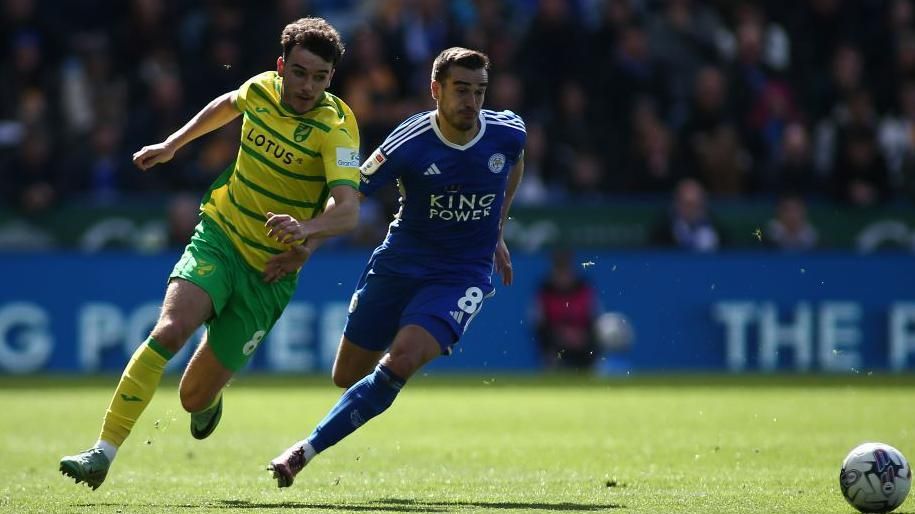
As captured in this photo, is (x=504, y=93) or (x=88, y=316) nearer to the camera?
(x=88, y=316)

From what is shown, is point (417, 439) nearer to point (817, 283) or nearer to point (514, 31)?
point (817, 283)

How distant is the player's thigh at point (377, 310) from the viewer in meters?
9.13

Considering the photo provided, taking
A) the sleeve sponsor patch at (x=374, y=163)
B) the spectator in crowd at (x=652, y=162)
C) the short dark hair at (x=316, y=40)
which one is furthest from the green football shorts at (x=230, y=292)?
the spectator in crowd at (x=652, y=162)

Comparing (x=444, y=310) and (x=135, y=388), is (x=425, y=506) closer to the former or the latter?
(x=444, y=310)

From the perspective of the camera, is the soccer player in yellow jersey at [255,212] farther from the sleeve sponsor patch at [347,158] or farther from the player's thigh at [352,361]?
the player's thigh at [352,361]

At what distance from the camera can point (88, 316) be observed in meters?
17.7

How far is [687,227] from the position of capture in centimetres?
1833

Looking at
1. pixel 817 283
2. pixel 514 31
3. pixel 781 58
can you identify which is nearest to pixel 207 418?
pixel 817 283

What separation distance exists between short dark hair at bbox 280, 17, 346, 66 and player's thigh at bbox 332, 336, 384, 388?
5.88ft

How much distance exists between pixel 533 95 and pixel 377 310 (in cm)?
1131

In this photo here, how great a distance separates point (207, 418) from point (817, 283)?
32.1ft

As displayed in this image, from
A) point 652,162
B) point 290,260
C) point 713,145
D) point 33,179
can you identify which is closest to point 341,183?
point 290,260

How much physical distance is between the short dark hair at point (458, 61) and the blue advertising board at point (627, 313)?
29.5 ft

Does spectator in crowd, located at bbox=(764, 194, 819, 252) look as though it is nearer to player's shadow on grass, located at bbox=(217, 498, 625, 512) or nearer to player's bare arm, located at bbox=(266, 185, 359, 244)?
player's bare arm, located at bbox=(266, 185, 359, 244)
